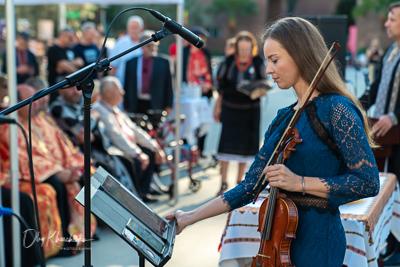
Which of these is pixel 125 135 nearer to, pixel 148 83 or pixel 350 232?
pixel 148 83

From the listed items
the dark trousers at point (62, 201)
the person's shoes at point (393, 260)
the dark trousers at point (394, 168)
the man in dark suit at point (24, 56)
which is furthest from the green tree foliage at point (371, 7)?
the dark trousers at point (62, 201)

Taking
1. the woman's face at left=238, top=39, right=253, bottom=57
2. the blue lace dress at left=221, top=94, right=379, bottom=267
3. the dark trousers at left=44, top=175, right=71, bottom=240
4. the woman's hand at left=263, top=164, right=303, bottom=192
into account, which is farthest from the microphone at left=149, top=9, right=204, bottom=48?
the woman's face at left=238, top=39, right=253, bottom=57

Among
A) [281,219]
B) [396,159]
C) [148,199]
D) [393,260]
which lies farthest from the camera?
[148,199]

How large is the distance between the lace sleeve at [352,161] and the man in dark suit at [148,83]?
541cm

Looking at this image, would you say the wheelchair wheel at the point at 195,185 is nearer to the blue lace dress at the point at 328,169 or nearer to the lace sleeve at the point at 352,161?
the blue lace dress at the point at 328,169

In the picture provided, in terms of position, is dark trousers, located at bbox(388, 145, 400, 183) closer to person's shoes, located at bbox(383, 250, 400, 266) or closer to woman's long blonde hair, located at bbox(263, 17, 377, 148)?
person's shoes, located at bbox(383, 250, 400, 266)

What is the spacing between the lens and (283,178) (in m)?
2.07

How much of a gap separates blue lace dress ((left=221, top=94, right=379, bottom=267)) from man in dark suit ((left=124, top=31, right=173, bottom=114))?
522 centimetres

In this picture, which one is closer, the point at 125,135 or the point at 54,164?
the point at 54,164

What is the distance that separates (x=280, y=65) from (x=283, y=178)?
431 mm

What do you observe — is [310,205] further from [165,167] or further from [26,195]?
[165,167]

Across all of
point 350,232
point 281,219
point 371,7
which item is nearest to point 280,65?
point 281,219

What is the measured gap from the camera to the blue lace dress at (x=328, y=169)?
6.79 ft

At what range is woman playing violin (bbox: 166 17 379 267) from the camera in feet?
6.81
